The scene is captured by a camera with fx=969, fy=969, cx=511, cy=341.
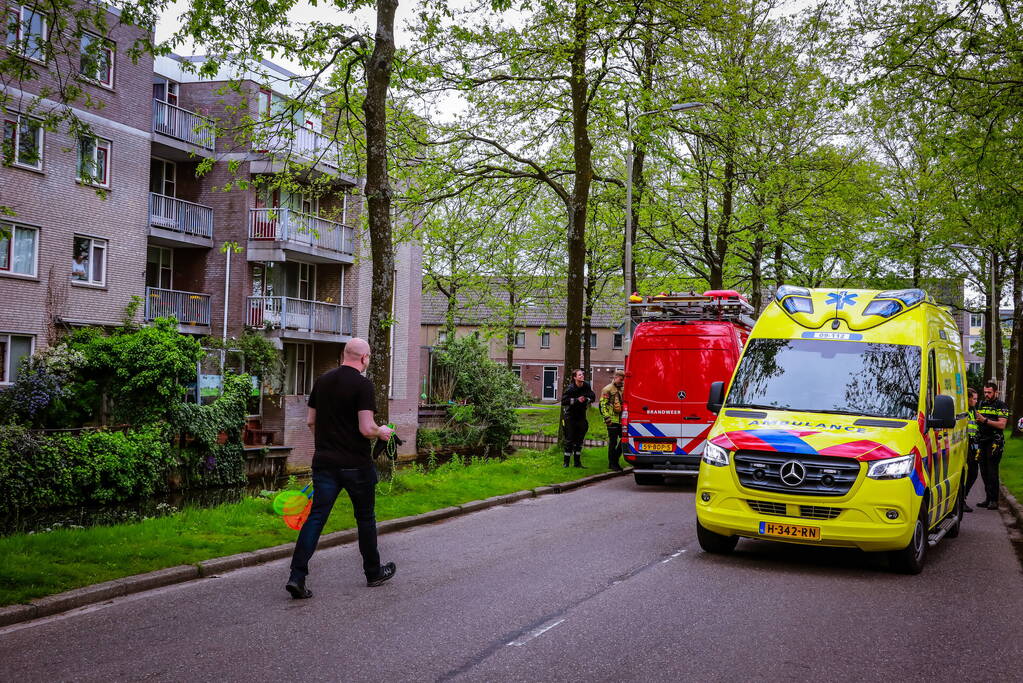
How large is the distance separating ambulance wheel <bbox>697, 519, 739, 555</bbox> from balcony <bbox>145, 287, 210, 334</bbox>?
2384 cm

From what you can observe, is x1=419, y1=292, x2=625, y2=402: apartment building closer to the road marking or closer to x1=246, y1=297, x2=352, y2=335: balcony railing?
x1=246, y1=297, x2=352, y2=335: balcony railing

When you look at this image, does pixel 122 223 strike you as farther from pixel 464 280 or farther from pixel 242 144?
pixel 242 144

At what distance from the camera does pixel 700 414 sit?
1634 cm

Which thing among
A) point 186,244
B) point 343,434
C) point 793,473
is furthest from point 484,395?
point 343,434

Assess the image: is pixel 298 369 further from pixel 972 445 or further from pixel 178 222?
pixel 972 445

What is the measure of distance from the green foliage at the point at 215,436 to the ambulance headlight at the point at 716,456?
1807 centimetres

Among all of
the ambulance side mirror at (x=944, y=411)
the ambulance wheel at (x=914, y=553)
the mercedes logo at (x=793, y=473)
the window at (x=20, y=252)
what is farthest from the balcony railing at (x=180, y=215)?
the ambulance wheel at (x=914, y=553)

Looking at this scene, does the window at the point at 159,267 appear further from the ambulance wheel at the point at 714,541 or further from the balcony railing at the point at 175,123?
the ambulance wheel at the point at 714,541

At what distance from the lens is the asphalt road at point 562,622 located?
5668 mm

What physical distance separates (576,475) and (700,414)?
9.02 ft

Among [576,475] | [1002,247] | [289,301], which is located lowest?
[576,475]

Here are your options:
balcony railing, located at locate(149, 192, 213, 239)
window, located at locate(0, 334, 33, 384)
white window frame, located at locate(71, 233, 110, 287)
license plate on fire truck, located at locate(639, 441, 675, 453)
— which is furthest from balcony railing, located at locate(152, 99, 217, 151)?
license plate on fire truck, located at locate(639, 441, 675, 453)

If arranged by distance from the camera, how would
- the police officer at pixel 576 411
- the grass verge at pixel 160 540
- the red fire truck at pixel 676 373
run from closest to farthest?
1. the grass verge at pixel 160 540
2. the red fire truck at pixel 676 373
3. the police officer at pixel 576 411

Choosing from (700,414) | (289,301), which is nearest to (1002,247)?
(700,414)
